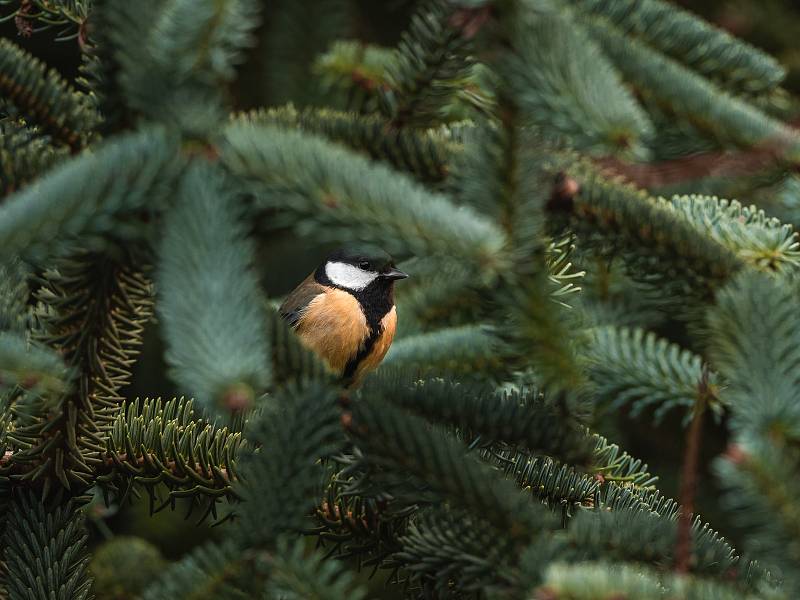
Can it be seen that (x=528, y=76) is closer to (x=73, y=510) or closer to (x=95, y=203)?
(x=95, y=203)

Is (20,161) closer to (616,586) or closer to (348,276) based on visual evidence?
(616,586)

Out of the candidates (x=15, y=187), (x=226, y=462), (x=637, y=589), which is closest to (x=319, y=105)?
(x=226, y=462)

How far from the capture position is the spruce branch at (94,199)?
108 centimetres

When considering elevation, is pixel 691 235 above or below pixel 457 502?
above

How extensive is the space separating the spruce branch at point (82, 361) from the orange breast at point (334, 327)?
1712 mm

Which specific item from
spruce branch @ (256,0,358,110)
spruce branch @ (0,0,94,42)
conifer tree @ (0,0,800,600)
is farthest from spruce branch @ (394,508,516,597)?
spruce branch @ (256,0,358,110)

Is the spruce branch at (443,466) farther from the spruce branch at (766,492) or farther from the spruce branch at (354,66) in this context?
the spruce branch at (354,66)

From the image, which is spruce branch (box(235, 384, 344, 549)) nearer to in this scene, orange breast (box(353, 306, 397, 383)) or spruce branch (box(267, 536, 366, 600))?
spruce branch (box(267, 536, 366, 600))

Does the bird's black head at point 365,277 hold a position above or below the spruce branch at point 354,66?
below

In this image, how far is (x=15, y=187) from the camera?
4.19 feet

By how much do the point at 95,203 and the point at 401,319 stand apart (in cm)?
193

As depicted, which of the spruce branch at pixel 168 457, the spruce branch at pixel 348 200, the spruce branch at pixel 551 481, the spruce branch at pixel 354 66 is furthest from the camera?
the spruce branch at pixel 354 66

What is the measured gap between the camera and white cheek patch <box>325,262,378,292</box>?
12.6 ft

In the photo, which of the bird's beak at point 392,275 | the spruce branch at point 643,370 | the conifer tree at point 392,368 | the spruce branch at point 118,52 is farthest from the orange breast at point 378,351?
the spruce branch at point 118,52
